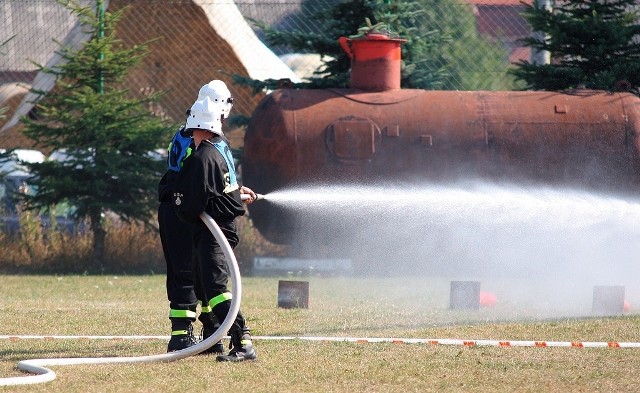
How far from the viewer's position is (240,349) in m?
7.23

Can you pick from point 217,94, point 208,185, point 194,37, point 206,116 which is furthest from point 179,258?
point 194,37

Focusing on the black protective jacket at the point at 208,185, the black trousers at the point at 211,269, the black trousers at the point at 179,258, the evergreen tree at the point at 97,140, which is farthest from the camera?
the evergreen tree at the point at 97,140

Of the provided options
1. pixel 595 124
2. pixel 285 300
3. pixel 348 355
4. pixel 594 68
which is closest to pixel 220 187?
pixel 348 355

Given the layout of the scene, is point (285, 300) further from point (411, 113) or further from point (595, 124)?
point (595, 124)

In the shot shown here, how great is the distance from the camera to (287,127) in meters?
13.9

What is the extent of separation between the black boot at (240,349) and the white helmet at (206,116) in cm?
129

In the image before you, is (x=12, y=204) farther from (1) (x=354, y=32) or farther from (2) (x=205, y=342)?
(2) (x=205, y=342)

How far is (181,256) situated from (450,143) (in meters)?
6.88

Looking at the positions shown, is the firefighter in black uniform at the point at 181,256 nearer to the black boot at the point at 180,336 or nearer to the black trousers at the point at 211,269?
the black boot at the point at 180,336

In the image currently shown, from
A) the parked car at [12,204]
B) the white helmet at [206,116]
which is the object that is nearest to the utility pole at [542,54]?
the parked car at [12,204]

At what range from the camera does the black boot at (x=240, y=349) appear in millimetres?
7203

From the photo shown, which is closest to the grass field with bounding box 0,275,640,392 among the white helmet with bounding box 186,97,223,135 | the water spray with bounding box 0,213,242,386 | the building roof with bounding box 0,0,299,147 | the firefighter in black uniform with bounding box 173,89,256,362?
the water spray with bounding box 0,213,242,386

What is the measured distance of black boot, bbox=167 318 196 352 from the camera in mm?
7438

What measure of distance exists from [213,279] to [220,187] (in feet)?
1.91
